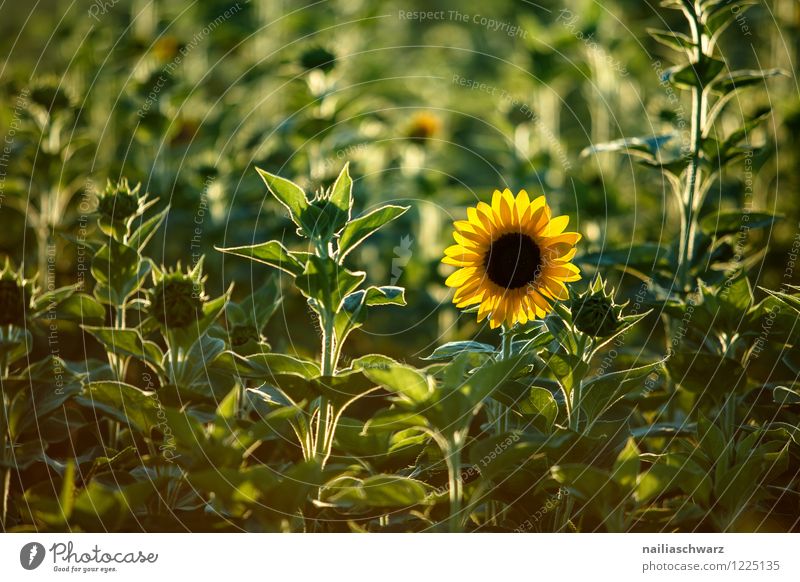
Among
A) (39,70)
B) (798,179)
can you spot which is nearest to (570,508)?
(798,179)

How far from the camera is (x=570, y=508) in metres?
0.88

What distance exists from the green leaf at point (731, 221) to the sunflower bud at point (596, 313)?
362 millimetres

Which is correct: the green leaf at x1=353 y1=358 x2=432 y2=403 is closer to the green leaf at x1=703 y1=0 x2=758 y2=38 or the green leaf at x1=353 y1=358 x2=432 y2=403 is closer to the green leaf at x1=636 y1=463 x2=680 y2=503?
the green leaf at x1=636 y1=463 x2=680 y2=503

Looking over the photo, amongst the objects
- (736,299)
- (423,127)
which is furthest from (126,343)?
(423,127)

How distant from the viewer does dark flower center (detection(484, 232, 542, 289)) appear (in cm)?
86

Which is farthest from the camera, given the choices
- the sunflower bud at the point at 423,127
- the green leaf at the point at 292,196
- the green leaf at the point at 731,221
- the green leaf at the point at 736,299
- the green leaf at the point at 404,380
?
the sunflower bud at the point at 423,127

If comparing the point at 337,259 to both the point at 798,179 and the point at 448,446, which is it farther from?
the point at 798,179

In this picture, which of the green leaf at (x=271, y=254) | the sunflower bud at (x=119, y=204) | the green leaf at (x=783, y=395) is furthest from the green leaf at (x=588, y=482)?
the sunflower bud at (x=119, y=204)

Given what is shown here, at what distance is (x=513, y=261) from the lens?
867mm

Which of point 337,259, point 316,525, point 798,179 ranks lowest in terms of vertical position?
point 316,525

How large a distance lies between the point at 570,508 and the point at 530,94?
160cm

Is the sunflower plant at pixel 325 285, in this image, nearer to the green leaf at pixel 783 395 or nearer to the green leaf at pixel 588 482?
the green leaf at pixel 588 482
